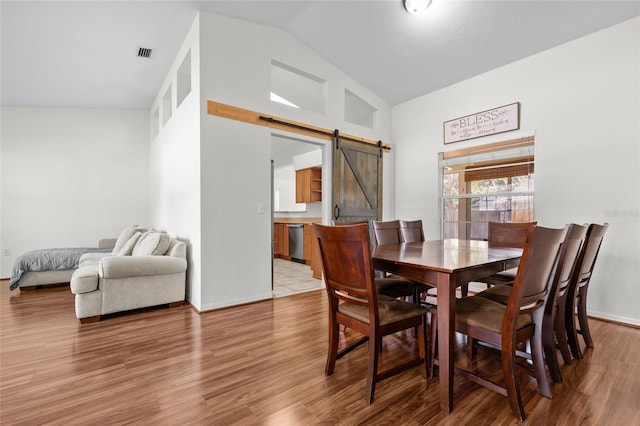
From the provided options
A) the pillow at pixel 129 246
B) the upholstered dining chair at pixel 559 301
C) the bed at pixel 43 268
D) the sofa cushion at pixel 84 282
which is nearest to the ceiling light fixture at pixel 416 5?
the upholstered dining chair at pixel 559 301

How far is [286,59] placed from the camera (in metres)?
3.84

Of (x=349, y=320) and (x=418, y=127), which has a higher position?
(x=418, y=127)

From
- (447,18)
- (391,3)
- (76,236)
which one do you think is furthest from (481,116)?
(76,236)

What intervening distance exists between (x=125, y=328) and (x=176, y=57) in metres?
3.49

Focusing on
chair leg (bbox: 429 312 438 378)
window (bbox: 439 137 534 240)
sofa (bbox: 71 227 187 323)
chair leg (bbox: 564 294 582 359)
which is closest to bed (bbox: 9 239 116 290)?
sofa (bbox: 71 227 187 323)

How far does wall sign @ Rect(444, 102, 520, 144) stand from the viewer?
12.2 ft

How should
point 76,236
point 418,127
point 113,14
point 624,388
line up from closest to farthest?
point 624,388 → point 113,14 → point 418,127 → point 76,236

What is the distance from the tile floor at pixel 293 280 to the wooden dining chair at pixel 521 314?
Answer: 262cm

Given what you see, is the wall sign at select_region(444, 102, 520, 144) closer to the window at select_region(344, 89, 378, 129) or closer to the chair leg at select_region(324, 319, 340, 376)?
the window at select_region(344, 89, 378, 129)

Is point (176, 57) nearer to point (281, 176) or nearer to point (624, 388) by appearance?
point (281, 176)

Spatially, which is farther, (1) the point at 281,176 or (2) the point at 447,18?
(1) the point at 281,176

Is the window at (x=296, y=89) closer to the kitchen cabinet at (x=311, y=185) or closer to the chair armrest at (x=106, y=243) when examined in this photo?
the kitchen cabinet at (x=311, y=185)

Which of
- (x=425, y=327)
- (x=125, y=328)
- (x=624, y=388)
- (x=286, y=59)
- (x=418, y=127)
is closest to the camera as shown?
(x=624, y=388)

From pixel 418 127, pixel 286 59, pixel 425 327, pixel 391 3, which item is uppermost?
pixel 391 3
